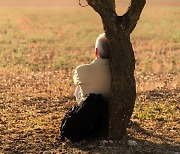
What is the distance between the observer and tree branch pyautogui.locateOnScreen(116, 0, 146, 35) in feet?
24.5

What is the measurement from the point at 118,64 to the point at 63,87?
5538 mm

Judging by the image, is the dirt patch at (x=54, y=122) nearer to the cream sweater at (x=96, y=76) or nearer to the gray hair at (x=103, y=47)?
the cream sweater at (x=96, y=76)

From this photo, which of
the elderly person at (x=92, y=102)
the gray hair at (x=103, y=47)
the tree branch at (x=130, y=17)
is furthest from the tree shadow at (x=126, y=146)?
the tree branch at (x=130, y=17)

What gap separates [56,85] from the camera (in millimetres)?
13227

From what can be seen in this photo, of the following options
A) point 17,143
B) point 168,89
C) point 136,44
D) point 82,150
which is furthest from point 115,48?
point 136,44

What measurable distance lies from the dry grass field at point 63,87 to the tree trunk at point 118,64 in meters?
0.40

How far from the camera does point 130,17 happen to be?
7.57 meters

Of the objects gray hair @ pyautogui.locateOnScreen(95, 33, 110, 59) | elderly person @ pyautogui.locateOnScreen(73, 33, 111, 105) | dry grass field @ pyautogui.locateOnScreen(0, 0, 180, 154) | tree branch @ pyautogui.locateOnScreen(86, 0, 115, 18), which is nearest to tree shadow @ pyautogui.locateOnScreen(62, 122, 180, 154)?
dry grass field @ pyautogui.locateOnScreen(0, 0, 180, 154)

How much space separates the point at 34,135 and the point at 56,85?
5176 mm

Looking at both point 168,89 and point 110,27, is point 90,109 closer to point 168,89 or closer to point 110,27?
point 110,27

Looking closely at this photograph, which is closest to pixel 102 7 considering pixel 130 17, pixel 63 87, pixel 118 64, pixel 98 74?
pixel 130 17

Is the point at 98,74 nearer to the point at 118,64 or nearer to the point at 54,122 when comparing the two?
the point at 118,64

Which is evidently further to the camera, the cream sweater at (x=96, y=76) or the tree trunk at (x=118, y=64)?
the cream sweater at (x=96, y=76)

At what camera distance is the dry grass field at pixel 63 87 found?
302 inches
